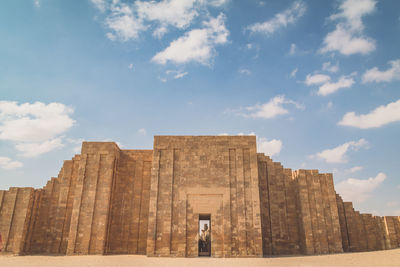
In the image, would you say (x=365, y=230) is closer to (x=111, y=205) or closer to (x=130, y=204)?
(x=130, y=204)

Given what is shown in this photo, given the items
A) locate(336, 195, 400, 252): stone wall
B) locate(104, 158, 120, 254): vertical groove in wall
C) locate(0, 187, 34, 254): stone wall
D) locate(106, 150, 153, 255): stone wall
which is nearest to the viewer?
locate(0, 187, 34, 254): stone wall

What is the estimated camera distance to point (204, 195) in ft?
61.8

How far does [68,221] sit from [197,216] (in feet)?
29.6

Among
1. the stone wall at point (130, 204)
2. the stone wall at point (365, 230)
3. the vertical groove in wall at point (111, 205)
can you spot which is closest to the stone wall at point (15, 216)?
the vertical groove in wall at point (111, 205)

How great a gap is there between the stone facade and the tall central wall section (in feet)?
0.20

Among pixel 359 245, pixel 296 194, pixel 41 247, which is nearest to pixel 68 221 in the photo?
pixel 41 247

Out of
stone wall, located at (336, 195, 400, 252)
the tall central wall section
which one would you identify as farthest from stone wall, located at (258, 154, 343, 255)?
the tall central wall section

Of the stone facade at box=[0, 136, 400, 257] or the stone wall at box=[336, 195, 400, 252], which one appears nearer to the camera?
the stone facade at box=[0, 136, 400, 257]

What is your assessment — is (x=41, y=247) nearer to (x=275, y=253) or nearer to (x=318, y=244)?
(x=275, y=253)

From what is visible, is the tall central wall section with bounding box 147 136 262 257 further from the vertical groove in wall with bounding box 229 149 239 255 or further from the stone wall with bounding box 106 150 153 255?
the stone wall with bounding box 106 150 153 255

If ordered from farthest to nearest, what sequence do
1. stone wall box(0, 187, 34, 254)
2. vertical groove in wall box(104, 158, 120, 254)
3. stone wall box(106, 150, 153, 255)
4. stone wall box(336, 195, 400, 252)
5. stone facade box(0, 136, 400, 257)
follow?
stone wall box(336, 195, 400, 252) < stone wall box(106, 150, 153, 255) < vertical groove in wall box(104, 158, 120, 254) < stone wall box(0, 187, 34, 254) < stone facade box(0, 136, 400, 257)

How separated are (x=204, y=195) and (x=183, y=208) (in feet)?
5.17

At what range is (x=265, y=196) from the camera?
20.9 metres

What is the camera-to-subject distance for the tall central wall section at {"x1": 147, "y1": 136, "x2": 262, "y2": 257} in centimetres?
1784
